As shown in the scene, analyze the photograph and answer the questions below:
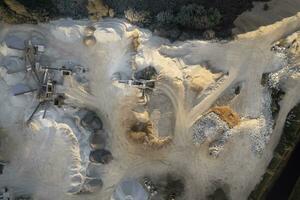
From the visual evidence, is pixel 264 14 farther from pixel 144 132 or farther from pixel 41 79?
pixel 41 79

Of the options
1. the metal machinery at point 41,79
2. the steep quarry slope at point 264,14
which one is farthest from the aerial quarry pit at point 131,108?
the steep quarry slope at point 264,14

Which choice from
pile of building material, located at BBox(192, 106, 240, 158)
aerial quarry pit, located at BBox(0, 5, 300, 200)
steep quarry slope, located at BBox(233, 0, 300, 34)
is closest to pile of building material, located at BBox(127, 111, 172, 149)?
aerial quarry pit, located at BBox(0, 5, 300, 200)

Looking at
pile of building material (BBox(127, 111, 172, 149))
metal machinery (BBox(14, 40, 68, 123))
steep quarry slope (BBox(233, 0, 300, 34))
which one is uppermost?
steep quarry slope (BBox(233, 0, 300, 34))

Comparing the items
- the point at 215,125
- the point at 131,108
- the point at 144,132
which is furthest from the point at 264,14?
the point at 144,132

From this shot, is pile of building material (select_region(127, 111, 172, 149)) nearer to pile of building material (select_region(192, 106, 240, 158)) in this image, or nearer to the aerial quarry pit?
the aerial quarry pit

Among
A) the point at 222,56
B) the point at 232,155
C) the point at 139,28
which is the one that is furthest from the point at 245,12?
the point at 232,155

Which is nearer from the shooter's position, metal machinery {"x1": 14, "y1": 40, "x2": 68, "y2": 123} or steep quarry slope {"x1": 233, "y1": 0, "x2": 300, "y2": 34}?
metal machinery {"x1": 14, "y1": 40, "x2": 68, "y2": 123}

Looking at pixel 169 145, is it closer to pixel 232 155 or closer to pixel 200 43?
pixel 232 155
